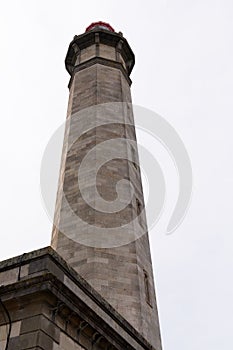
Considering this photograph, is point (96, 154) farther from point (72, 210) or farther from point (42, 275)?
point (42, 275)

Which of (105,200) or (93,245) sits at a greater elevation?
(105,200)

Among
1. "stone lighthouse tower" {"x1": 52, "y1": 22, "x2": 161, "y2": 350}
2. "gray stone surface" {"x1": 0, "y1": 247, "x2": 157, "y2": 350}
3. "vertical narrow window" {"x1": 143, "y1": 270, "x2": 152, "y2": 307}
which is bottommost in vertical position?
"gray stone surface" {"x1": 0, "y1": 247, "x2": 157, "y2": 350}

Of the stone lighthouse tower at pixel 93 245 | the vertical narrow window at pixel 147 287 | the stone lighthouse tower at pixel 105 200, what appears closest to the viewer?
the stone lighthouse tower at pixel 93 245

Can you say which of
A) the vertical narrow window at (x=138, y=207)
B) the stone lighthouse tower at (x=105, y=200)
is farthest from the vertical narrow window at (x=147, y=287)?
the vertical narrow window at (x=138, y=207)

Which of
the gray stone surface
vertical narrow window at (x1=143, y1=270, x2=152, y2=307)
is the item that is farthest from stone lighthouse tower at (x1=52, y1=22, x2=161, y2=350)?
the gray stone surface

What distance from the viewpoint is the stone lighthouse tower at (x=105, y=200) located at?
12766mm

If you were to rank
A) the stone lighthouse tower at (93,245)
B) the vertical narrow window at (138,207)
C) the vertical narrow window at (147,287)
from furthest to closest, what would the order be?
the vertical narrow window at (138,207), the vertical narrow window at (147,287), the stone lighthouse tower at (93,245)

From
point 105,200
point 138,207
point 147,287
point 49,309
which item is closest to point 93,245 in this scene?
point 105,200

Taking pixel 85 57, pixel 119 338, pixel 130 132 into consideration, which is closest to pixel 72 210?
pixel 130 132

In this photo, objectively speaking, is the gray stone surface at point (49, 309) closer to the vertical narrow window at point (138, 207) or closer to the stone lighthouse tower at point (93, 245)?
the stone lighthouse tower at point (93, 245)

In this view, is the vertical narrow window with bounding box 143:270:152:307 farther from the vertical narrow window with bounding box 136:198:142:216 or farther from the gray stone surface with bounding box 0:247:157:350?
the gray stone surface with bounding box 0:247:157:350

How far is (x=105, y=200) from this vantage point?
14.8 meters

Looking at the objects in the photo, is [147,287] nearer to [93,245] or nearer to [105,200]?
[93,245]

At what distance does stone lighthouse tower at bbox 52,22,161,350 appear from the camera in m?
12.8
